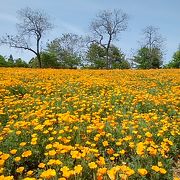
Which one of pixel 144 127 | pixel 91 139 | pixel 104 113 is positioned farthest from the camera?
pixel 104 113

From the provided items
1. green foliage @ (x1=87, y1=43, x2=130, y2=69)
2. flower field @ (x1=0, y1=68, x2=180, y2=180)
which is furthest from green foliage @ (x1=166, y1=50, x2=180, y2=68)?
flower field @ (x1=0, y1=68, x2=180, y2=180)

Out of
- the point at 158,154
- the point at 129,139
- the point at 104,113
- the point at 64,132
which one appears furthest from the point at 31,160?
the point at 104,113

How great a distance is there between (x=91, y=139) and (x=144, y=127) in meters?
1.08

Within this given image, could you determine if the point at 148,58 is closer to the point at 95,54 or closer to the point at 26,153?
the point at 95,54

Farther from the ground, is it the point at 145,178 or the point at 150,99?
the point at 150,99

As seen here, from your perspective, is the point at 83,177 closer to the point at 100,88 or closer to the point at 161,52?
the point at 100,88

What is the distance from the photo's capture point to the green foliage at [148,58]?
214 feet

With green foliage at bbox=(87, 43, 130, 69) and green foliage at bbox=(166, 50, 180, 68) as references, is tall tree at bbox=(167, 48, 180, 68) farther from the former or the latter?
green foliage at bbox=(87, 43, 130, 69)

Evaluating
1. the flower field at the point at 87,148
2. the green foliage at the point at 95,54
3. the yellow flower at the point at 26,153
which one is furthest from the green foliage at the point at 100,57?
the yellow flower at the point at 26,153

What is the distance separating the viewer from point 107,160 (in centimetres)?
428

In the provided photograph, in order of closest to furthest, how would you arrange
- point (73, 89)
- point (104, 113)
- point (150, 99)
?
point (104, 113) < point (150, 99) < point (73, 89)

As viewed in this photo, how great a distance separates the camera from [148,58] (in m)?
71.3

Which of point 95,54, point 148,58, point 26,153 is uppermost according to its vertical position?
point 95,54

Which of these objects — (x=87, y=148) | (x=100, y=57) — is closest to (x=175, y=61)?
(x=100, y=57)
